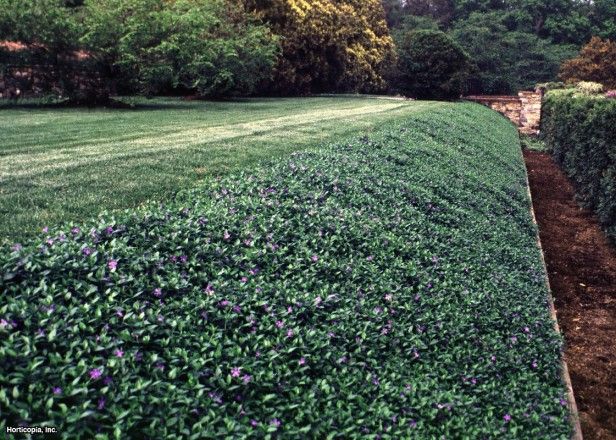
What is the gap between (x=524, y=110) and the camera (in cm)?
2991

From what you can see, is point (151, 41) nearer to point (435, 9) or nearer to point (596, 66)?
point (596, 66)

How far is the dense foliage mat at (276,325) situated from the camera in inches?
99.4

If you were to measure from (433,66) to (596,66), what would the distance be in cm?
1085

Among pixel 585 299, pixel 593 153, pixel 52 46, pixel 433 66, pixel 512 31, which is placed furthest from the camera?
pixel 512 31

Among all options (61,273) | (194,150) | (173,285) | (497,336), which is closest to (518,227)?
(497,336)

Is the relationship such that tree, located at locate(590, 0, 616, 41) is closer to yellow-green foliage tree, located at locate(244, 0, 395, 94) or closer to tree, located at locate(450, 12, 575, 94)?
tree, located at locate(450, 12, 575, 94)

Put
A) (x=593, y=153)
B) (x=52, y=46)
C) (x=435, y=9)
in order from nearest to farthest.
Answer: (x=593, y=153) < (x=52, y=46) < (x=435, y=9)

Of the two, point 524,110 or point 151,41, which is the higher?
point 151,41

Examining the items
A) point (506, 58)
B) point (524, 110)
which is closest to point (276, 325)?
point (524, 110)

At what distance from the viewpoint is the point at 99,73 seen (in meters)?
15.8

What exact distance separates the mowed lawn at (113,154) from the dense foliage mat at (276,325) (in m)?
0.57

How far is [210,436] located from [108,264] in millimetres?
1403

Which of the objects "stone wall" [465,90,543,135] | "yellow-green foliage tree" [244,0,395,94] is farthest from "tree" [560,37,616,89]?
"yellow-green foliage tree" [244,0,395,94]

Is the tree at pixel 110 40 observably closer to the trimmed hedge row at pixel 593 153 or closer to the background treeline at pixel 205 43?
the background treeline at pixel 205 43
